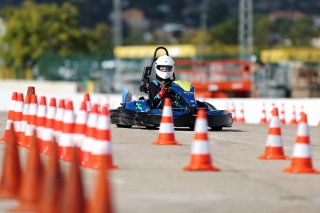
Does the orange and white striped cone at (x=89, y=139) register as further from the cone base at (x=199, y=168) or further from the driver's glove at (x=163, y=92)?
the driver's glove at (x=163, y=92)

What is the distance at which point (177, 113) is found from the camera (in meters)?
24.6

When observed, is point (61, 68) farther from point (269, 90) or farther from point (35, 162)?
point (35, 162)

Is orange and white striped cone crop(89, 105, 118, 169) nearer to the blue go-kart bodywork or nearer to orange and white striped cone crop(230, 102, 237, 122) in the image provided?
the blue go-kart bodywork

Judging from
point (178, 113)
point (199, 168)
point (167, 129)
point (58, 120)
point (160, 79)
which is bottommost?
point (199, 168)

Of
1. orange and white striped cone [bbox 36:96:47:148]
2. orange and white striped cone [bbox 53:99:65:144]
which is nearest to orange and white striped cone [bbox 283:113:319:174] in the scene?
orange and white striped cone [bbox 53:99:65:144]

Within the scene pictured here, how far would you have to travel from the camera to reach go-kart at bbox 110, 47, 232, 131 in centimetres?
2453

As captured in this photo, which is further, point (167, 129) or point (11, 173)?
point (167, 129)

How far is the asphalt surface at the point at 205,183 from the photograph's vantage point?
12328 millimetres

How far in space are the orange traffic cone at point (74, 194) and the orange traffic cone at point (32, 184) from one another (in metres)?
1.69

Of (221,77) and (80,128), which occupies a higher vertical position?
(221,77)

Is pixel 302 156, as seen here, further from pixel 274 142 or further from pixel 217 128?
pixel 217 128

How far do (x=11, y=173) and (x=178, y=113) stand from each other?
11657mm

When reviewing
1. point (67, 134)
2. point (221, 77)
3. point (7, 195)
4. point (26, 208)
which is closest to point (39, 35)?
point (221, 77)

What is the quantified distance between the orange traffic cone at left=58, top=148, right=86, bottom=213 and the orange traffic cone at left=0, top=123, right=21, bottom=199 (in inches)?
110
